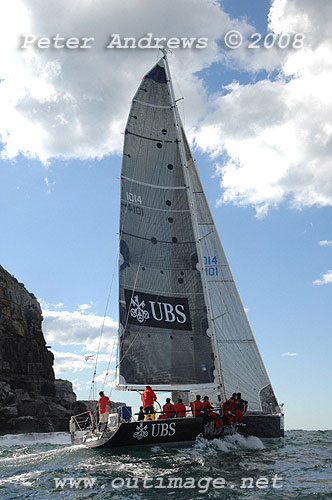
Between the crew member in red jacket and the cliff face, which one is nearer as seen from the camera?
the crew member in red jacket

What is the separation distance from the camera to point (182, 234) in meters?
20.5

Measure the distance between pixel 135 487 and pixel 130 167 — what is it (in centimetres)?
1373

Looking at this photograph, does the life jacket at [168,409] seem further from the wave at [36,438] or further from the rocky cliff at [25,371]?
the rocky cliff at [25,371]

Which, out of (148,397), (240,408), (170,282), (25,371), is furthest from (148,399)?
(25,371)

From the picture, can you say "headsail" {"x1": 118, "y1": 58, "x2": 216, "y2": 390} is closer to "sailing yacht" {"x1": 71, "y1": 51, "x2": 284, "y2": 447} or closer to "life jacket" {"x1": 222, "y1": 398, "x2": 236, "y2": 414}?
"sailing yacht" {"x1": 71, "y1": 51, "x2": 284, "y2": 447}

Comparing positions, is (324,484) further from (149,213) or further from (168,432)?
(149,213)

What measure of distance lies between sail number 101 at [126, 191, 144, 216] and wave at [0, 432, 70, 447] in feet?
67.6

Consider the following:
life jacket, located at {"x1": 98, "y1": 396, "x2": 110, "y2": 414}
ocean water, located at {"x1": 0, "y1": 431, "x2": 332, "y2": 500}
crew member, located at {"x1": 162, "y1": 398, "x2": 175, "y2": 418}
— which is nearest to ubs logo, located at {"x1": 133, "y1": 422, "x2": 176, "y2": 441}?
ocean water, located at {"x1": 0, "y1": 431, "x2": 332, "y2": 500}

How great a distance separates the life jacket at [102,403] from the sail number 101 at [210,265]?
289 inches

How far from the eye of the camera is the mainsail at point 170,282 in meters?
18.5

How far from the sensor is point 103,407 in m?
16.8

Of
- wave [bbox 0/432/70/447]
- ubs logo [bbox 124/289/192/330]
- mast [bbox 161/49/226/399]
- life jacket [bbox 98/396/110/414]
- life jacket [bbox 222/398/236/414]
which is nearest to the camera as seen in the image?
life jacket [bbox 222/398/236/414]

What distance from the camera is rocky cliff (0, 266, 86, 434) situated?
40656mm

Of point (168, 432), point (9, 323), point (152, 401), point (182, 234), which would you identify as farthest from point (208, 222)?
point (9, 323)
